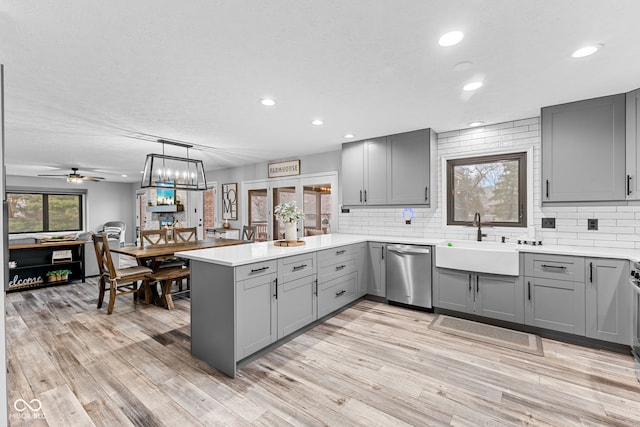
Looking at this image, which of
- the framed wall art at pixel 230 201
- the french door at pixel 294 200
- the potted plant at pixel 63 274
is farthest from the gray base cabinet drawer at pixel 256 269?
the potted plant at pixel 63 274

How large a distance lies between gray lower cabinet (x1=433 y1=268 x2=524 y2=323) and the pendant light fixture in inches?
146

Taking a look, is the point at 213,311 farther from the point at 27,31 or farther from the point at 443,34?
the point at 443,34

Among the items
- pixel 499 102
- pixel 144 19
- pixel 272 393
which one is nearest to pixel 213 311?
pixel 272 393

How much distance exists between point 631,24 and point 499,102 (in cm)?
122

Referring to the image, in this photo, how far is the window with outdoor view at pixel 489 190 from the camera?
3535 mm

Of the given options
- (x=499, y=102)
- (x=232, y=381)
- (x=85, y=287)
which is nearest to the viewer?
(x=232, y=381)

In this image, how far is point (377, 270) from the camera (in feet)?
13.1

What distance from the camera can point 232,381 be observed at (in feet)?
7.25

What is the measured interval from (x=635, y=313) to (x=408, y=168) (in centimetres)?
254

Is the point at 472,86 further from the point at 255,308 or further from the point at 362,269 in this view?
the point at 255,308

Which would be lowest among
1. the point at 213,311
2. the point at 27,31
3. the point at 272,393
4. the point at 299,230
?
the point at 272,393

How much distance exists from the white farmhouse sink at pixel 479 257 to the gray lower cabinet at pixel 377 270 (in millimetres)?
723

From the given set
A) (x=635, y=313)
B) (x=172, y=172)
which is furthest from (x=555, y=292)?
(x=172, y=172)

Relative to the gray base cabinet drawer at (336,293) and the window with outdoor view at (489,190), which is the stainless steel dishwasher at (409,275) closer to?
the gray base cabinet drawer at (336,293)
